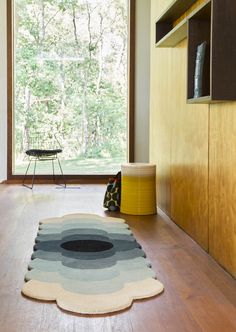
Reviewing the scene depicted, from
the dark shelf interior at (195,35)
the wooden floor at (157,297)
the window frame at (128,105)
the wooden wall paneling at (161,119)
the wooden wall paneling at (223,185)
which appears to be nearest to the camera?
the wooden floor at (157,297)

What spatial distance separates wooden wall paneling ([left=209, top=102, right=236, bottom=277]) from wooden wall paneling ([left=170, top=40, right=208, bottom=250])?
16 cm

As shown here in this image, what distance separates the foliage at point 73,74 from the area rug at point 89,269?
3.61m

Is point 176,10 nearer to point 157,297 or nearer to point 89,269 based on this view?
point 89,269

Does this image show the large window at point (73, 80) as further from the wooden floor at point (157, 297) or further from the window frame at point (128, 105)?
the wooden floor at point (157, 297)

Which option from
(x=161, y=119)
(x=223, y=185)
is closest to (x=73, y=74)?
(x=161, y=119)

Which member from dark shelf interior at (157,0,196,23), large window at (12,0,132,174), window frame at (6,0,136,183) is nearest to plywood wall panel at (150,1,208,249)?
dark shelf interior at (157,0,196,23)

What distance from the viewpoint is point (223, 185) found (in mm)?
A: 3029

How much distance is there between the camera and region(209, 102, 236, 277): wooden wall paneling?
113 inches

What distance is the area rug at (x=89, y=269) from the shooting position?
8.11ft

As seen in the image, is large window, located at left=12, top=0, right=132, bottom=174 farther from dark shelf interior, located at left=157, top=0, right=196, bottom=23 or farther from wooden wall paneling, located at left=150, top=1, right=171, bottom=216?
dark shelf interior, located at left=157, top=0, right=196, bottom=23

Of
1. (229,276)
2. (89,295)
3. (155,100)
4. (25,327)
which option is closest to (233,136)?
(229,276)

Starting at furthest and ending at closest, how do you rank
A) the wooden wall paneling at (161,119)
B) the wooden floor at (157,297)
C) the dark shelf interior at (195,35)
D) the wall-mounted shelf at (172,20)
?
the wooden wall paneling at (161,119) < the wall-mounted shelf at (172,20) < the dark shelf interior at (195,35) < the wooden floor at (157,297)

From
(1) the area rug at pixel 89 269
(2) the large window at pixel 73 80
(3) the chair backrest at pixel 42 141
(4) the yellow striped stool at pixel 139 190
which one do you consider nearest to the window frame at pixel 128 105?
(2) the large window at pixel 73 80

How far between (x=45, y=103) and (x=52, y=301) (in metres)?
5.40
